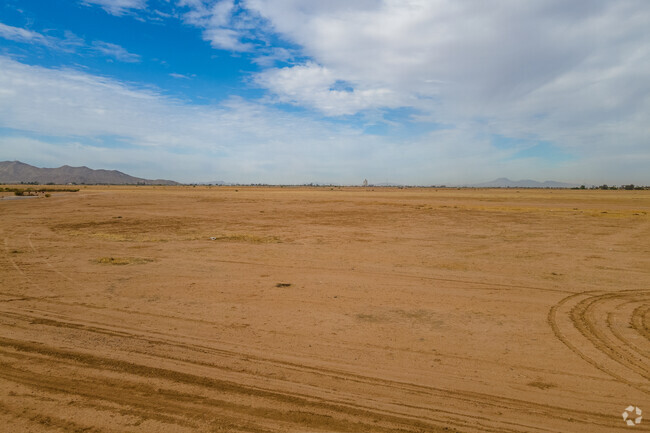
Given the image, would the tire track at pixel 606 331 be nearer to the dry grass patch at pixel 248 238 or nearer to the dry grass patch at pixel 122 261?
the dry grass patch at pixel 248 238

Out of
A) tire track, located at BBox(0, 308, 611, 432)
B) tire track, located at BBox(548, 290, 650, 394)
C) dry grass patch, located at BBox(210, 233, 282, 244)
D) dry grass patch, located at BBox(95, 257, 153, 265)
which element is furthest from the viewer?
dry grass patch, located at BBox(210, 233, 282, 244)

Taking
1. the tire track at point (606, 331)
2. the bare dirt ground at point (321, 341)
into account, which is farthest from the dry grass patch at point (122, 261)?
the tire track at point (606, 331)

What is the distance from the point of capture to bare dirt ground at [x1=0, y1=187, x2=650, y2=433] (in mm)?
3873

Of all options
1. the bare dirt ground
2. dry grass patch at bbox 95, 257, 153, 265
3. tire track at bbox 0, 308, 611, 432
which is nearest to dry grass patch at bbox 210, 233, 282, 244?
the bare dirt ground

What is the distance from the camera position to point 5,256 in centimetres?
1178

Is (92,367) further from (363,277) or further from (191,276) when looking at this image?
(363,277)

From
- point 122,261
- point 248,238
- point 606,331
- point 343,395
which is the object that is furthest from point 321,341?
point 248,238

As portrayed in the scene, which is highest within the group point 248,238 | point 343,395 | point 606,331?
point 248,238

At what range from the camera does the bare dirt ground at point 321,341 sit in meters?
3.87

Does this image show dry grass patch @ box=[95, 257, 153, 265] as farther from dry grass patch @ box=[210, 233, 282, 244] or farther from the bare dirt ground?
dry grass patch @ box=[210, 233, 282, 244]

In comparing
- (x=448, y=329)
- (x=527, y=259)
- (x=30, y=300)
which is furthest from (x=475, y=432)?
(x=527, y=259)

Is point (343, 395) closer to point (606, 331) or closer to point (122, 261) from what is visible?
point (606, 331)

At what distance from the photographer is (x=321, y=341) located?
18.7 feet

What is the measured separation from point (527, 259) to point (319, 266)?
7.41 metres
